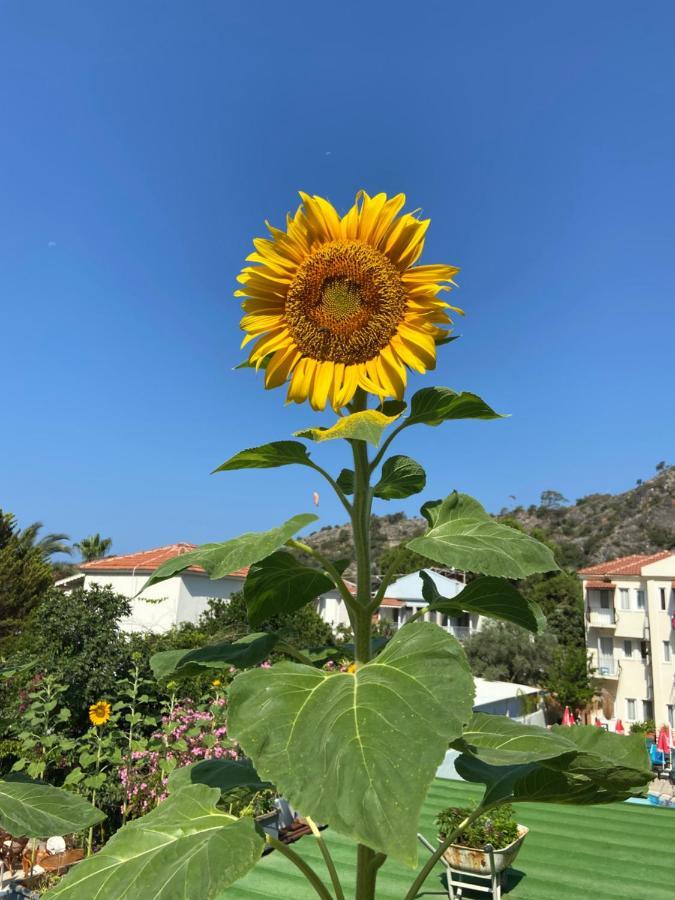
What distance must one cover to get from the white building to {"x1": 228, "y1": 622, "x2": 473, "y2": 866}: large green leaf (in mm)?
22428

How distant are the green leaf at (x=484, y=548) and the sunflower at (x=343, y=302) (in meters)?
0.30

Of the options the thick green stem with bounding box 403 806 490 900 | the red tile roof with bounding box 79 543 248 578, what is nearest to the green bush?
the thick green stem with bounding box 403 806 490 900

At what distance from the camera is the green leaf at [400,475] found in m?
1.40

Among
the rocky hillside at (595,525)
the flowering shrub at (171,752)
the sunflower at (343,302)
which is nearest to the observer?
the sunflower at (343,302)

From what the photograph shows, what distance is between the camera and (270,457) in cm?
128

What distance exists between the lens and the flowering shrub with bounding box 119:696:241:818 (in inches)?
232

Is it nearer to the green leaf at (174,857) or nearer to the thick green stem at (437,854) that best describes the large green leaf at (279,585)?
the green leaf at (174,857)

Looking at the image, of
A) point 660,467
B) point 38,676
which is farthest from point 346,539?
point 38,676

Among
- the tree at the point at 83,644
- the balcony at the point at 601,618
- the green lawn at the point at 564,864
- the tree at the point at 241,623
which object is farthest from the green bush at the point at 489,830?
the balcony at the point at 601,618

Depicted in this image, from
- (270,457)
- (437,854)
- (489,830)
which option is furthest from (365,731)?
(489,830)

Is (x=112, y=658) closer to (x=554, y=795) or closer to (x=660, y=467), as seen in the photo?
(x=554, y=795)

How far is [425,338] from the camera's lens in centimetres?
132

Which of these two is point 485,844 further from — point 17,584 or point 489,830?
point 17,584

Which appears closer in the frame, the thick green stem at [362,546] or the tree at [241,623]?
the thick green stem at [362,546]
